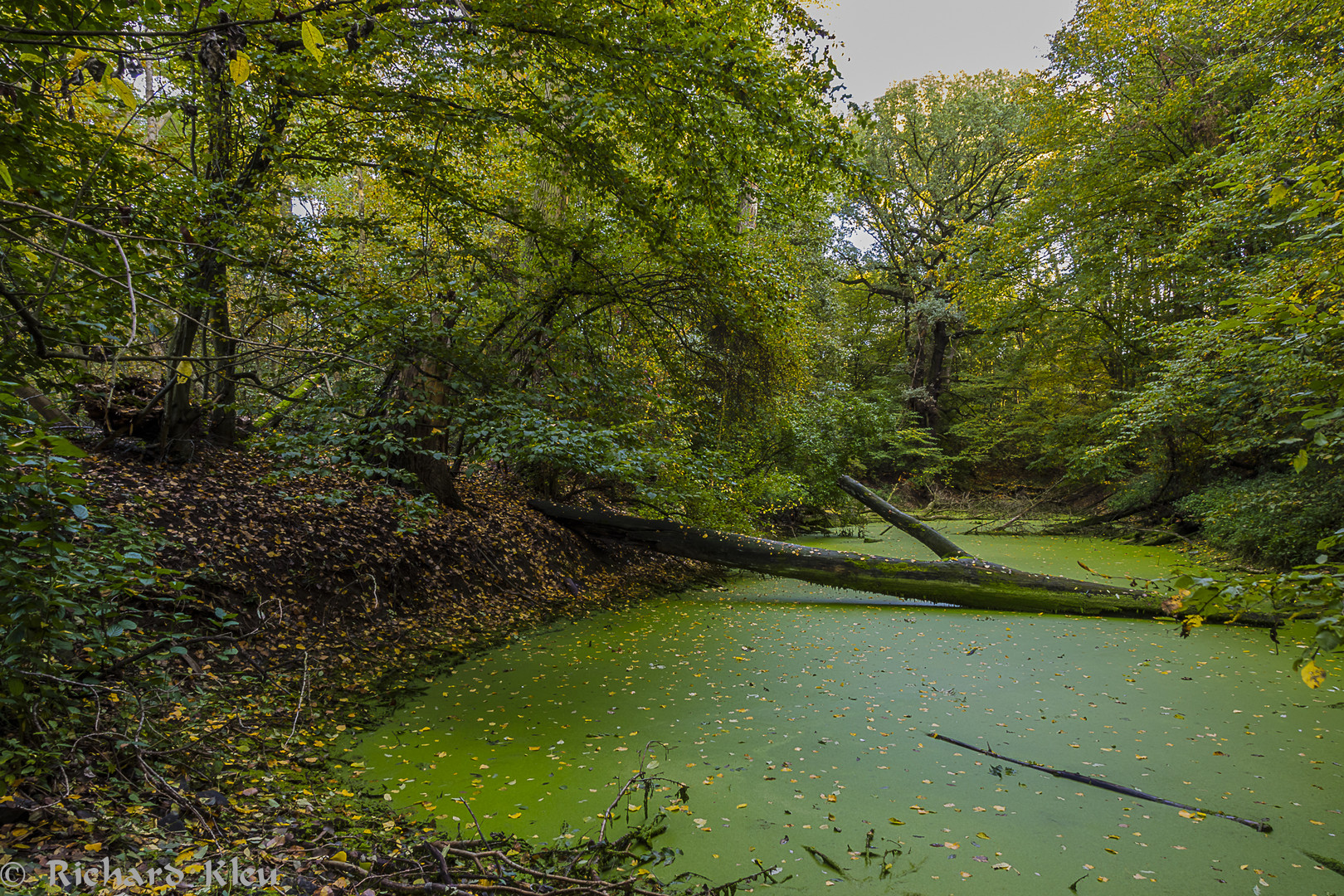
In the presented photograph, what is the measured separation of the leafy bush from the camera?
20.5 ft

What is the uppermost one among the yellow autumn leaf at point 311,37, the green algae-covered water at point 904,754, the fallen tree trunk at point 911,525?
the yellow autumn leaf at point 311,37

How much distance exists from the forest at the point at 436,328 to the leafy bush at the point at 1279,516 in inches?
1.8

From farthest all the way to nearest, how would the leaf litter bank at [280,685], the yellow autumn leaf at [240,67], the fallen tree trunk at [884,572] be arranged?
the fallen tree trunk at [884,572]
the leaf litter bank at [280,685]
the yellow autumn leaf at [240,67]

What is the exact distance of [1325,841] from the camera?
2.28 meters

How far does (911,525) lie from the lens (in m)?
7.91

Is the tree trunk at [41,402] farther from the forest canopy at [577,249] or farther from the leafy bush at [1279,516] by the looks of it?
the leafy bush at [1279,516]

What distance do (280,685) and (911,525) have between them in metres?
6.73

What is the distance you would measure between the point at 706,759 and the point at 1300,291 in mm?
3242

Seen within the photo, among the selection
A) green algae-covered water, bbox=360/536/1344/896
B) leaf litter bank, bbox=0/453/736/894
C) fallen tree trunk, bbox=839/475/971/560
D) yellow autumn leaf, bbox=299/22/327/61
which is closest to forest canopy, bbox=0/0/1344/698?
yellow autumn leaf, bbox=299/22/327/61

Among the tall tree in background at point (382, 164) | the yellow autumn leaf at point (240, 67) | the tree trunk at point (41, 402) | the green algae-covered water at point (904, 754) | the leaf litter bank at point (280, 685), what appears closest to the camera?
the yellow autumn leaf at point (240, 67)

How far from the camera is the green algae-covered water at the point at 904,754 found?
221 centimetres

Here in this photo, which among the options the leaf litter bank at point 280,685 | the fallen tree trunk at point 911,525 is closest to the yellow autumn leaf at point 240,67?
the leaf litter bank at point 280,685

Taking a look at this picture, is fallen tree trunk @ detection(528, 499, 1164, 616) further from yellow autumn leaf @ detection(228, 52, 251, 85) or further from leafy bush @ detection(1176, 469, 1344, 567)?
yellow autumn leaf @ detection(228, 52, 251, 85)

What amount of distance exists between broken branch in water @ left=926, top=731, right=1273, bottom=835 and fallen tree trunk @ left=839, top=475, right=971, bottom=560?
390 cm
